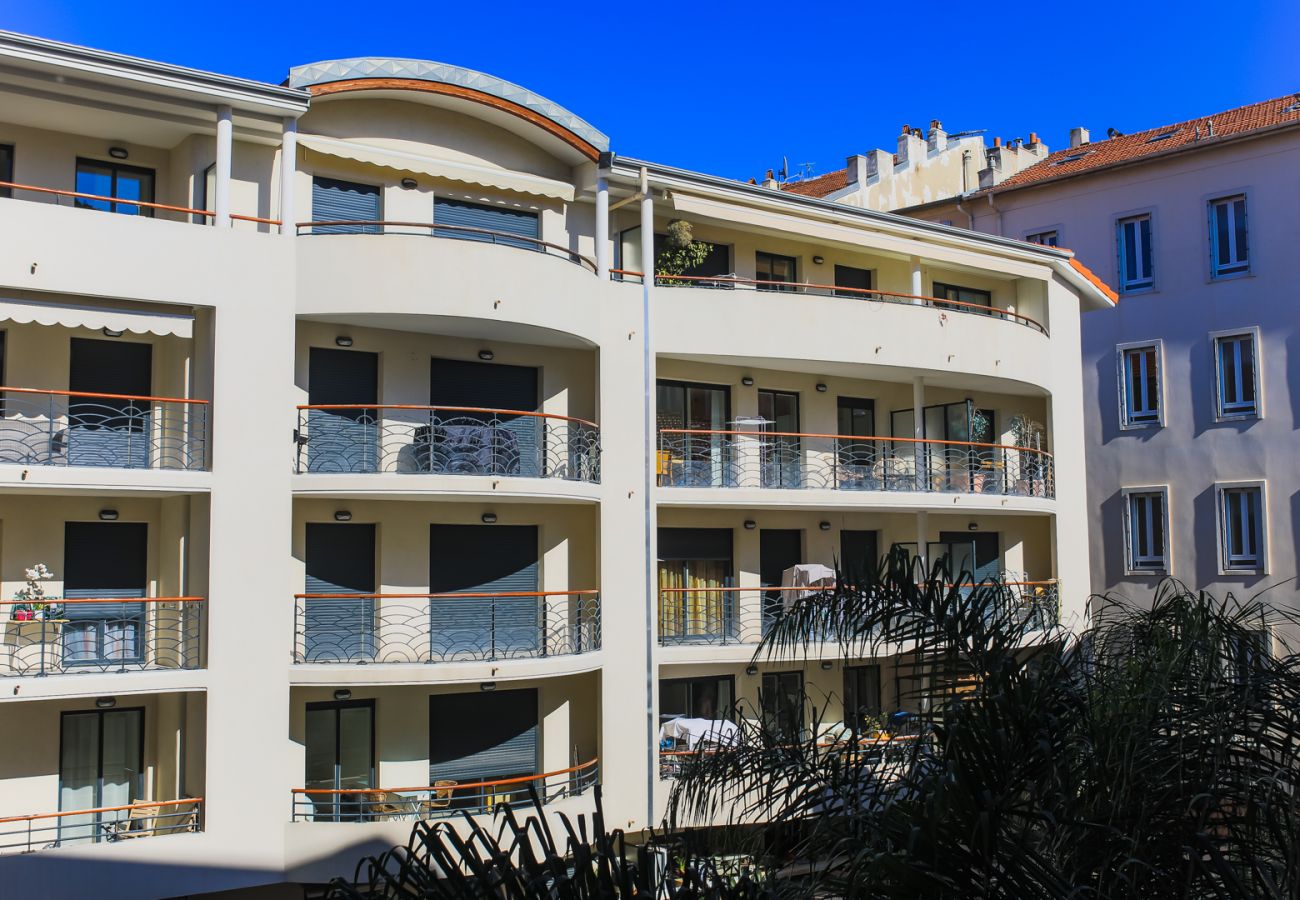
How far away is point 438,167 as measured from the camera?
68.9 feet

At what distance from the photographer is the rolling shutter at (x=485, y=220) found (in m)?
21.8

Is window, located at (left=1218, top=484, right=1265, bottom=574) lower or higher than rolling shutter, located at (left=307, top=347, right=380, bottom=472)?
lower

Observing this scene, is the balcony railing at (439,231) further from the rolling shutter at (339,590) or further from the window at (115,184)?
the rolling shutter at (339,590)

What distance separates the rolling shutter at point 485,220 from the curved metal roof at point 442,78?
1.88m

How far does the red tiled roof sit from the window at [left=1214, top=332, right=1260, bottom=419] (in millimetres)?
4905

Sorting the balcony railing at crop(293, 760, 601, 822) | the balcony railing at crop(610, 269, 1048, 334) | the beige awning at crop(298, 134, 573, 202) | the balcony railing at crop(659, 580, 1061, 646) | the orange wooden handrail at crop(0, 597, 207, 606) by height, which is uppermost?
the beige awning at crop(298, 134, 573, 202)

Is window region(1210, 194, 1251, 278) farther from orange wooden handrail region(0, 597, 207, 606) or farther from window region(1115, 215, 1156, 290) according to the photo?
orange wooden handrail region(0, 597, 207, 606)

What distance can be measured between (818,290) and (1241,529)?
490 inches

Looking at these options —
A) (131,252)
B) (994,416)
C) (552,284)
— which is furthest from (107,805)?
(994,416)

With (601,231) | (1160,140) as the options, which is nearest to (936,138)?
(1160,140)

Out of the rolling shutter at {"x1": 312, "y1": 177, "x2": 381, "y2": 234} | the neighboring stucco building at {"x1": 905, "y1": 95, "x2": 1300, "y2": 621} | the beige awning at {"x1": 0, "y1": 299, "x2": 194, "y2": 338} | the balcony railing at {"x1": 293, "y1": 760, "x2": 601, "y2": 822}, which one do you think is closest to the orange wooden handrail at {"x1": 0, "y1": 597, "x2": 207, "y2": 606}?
the balcony railing at {"x1": 293, "y1": 760, "x2": 601, "y2": 822}

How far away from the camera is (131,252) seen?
57.7 ft

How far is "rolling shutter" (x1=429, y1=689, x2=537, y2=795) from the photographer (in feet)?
67.3

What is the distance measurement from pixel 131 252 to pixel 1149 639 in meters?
14.1
